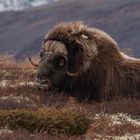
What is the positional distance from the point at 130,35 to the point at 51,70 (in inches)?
1344

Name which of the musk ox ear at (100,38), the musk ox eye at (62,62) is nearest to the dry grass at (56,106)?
the musk ox eye at (62,62)

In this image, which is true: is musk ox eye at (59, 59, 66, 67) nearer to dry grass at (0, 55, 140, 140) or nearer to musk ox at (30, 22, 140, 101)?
musk ox at (30, 22, 140, 101)

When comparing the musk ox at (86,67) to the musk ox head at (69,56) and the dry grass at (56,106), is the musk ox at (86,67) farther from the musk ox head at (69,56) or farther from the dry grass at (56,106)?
the dry grass at (56,106)

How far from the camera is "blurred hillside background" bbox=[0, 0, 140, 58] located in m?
46.3

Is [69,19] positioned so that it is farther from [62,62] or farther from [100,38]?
[62,62]

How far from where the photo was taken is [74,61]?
12891 mm

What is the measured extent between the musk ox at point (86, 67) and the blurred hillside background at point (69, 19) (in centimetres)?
2729

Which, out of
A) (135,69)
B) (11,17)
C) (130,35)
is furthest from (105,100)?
(11,17)

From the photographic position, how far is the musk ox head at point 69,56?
1271cm

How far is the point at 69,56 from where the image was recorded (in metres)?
12.9

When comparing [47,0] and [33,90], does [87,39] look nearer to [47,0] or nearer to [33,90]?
[33,90]

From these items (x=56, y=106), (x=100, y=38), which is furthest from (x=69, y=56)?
(x=56, y=106)

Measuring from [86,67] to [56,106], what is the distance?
2.00m

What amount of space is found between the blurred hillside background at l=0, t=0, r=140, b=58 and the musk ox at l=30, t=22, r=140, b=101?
Answer: 1074 inches
